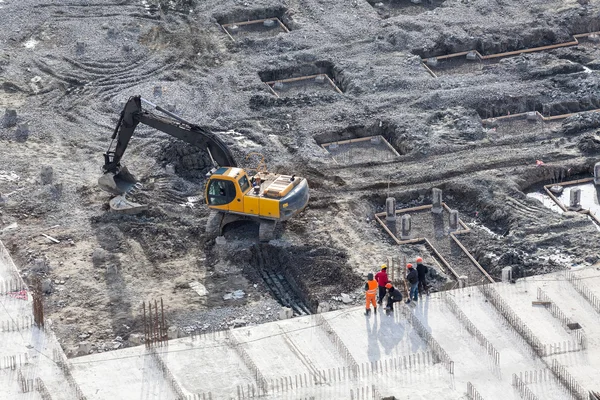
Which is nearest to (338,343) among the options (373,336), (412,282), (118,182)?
(373,336)

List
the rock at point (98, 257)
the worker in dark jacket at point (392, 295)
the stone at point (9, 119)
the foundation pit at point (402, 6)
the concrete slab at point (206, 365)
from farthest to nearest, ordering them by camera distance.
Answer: the foundation pit at point (402, 6), the stone at point (9, 119), the rock at point (98, 257), the worker in dark jacket at point (392, 295), the concrete slab at point (206, 365)

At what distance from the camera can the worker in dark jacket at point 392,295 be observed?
3216 centimetres

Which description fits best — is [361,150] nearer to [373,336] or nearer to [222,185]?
[222,185]

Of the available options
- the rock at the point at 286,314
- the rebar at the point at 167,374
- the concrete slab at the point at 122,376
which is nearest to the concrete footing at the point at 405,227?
the rock at the point at 286,314

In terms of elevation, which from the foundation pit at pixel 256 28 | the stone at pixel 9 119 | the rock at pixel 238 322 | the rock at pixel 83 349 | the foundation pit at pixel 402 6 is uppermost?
the foundation pit at pixel 402 6

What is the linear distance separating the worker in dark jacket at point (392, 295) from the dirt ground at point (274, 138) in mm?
1775

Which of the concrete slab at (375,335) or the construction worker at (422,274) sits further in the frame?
the construction worker at (422,274)

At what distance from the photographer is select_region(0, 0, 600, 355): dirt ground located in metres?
34.9

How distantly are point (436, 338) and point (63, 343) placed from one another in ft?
27.4

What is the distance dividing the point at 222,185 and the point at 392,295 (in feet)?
19.5

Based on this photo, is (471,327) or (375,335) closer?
(375,335)

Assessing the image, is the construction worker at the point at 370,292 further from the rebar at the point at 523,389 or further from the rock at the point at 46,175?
the rock at the point at 46,175

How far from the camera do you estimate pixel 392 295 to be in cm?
3228

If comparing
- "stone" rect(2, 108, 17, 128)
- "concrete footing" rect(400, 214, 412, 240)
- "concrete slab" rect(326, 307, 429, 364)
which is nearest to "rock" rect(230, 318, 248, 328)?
"concrete slab" rect(326, 307, 429, 364)
